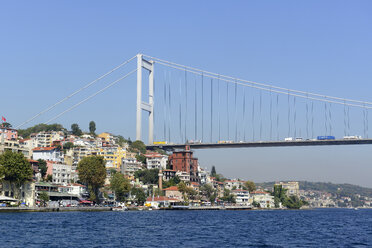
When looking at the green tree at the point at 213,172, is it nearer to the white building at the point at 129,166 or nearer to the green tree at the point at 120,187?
the white building at the point at 129,166

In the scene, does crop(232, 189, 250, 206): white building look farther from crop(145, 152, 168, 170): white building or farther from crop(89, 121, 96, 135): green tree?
crop(89, 121, 96, 135): green tree

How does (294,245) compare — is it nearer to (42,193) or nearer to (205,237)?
(205,237)

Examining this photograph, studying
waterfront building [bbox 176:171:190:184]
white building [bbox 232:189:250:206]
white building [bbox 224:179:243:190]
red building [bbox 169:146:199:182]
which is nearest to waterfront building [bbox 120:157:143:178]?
waterfront building [bbox 176:171:190:184]

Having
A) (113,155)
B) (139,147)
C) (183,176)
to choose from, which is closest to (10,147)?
(113,155)

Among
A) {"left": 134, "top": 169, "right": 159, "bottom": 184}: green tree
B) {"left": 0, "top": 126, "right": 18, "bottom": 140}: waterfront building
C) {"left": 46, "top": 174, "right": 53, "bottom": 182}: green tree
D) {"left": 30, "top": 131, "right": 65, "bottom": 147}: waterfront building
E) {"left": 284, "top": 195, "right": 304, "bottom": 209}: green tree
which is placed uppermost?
{"left": 30, "top": 131, "right": 65, "bottom": 147}: waterfront building

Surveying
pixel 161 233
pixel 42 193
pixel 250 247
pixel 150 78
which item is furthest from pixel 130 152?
pixel 250 247

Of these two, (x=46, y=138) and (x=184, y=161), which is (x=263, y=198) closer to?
(x=184, y=161)
